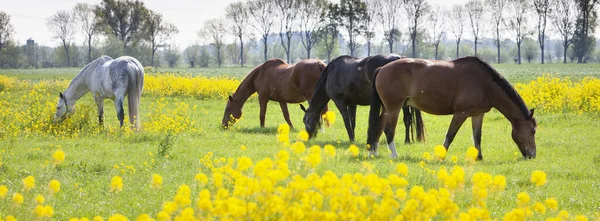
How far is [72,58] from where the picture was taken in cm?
9294

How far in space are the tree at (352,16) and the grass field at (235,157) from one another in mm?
54740

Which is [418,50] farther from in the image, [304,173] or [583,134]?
[304,173]

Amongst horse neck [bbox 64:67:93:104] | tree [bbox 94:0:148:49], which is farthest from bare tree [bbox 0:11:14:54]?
horse neck [bbox 64:67:93:104]

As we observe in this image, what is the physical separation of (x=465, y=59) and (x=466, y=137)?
3241 millimetres

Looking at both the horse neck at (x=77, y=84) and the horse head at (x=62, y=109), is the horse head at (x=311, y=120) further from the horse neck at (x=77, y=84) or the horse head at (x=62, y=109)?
the horse head at (x=62, y=109)

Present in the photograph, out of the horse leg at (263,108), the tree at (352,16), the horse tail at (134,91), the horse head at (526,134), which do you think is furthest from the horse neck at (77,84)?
the tree at (352,16)

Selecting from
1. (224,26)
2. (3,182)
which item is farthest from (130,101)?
(224,26)

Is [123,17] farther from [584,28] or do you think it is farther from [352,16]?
[584,28]

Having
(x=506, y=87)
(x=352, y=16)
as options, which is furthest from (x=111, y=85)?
(x=352, y=16)

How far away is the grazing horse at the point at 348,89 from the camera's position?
1098 cm

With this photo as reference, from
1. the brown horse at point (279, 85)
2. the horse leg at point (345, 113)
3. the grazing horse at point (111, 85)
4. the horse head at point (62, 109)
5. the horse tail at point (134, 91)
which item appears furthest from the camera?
the brown horse at point (279, 85)

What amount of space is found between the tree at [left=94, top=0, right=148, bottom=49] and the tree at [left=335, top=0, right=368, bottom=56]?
2405 centimetres

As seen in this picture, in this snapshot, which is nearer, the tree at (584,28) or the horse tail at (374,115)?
the horse tail at (374,115)

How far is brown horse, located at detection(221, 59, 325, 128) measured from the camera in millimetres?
13307
